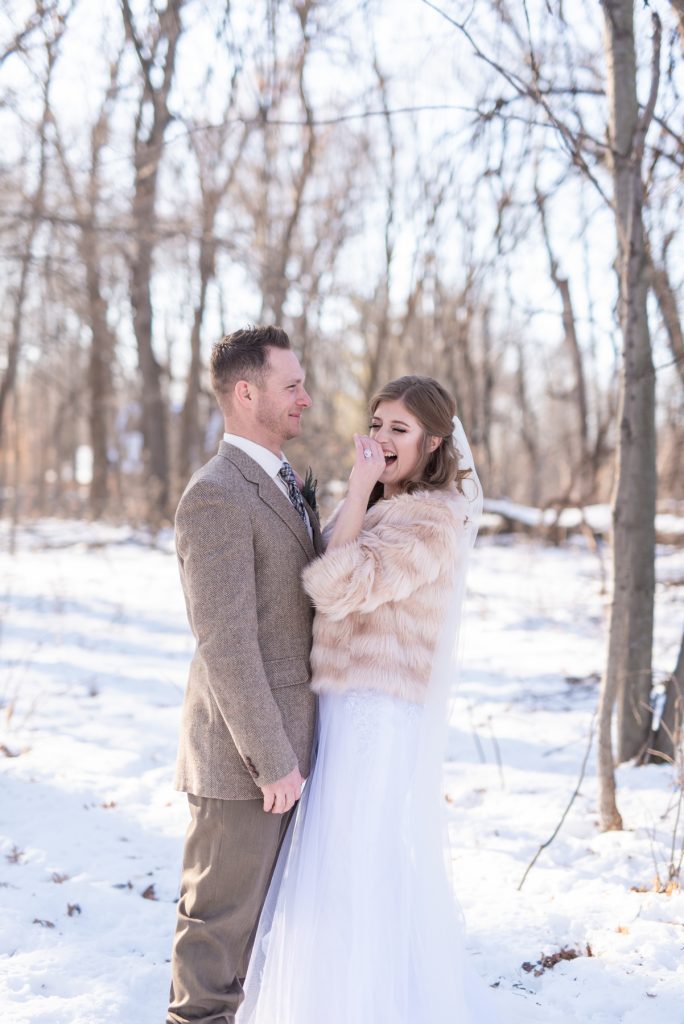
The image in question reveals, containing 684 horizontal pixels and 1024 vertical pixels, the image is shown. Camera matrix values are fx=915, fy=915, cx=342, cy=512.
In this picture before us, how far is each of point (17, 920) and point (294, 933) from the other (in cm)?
144

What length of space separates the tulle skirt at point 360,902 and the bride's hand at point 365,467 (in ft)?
1.90

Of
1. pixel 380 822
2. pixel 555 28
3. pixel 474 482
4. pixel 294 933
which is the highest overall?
pixel 555 28

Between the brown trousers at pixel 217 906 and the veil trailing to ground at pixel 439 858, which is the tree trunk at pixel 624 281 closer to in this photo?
the veil trailing to ground at pixel 439 858

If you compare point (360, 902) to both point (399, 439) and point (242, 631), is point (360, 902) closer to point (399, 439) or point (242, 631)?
point (242, 631)

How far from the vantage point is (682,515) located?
1155 centimetres

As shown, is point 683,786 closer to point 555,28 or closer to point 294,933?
point 294,933

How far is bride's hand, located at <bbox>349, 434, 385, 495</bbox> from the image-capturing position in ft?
8.25

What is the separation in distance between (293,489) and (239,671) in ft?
2.02

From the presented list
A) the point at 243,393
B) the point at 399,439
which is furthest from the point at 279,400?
the point at 399,439

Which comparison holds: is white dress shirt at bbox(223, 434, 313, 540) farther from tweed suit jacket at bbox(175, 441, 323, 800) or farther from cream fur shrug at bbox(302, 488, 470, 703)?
cream fur shrug at bbox(302, 488, 470, 703)

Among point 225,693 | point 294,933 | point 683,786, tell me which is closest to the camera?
point 225,693

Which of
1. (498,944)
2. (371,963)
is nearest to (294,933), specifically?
(371,963)

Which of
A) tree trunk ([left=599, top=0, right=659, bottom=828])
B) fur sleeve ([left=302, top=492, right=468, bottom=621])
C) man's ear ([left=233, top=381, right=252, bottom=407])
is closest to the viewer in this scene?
fur sleeve ([left=302, top=492, right=468, bottom=621])

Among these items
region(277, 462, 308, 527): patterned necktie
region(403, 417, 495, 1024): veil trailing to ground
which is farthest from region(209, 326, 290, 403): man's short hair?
region(403, 417, 495, 1024): veil trailing to ground
